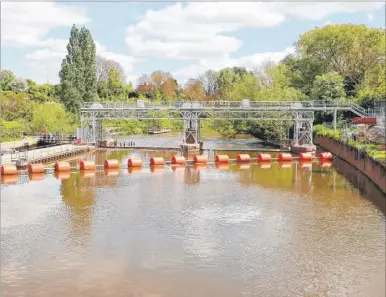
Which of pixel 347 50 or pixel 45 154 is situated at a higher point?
pixel 347 50

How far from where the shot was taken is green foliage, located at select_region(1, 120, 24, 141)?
203 feet

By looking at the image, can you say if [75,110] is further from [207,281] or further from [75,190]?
[207,281]

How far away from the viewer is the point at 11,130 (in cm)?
6378

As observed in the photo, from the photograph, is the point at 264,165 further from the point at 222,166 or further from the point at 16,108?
the point at 16,108

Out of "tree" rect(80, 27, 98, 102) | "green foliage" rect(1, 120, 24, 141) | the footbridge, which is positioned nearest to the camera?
the footbridge

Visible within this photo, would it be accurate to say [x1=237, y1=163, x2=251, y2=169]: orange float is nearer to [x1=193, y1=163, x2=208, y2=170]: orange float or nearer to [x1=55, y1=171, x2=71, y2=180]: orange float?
[x1=193, y1=163, x2=208, y2=170]: orange float

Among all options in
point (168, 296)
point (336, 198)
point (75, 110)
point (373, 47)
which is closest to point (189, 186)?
point (336, 198)

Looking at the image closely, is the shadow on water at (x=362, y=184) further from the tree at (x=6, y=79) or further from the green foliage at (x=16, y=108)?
the tree at (x=6, y=79)

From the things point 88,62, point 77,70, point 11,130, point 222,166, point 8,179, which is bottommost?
point 222,166

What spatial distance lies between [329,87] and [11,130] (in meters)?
42.9

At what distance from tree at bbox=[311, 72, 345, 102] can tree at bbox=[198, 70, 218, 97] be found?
6063 cm

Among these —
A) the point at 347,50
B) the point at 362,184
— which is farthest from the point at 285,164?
the point at 347,50

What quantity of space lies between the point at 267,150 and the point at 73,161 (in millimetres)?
22076

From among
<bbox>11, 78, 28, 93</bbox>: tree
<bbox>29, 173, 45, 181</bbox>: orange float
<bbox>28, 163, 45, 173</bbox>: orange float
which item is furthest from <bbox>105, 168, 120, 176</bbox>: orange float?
<bbox>11, 78, 28, 93</bbox>: tree
